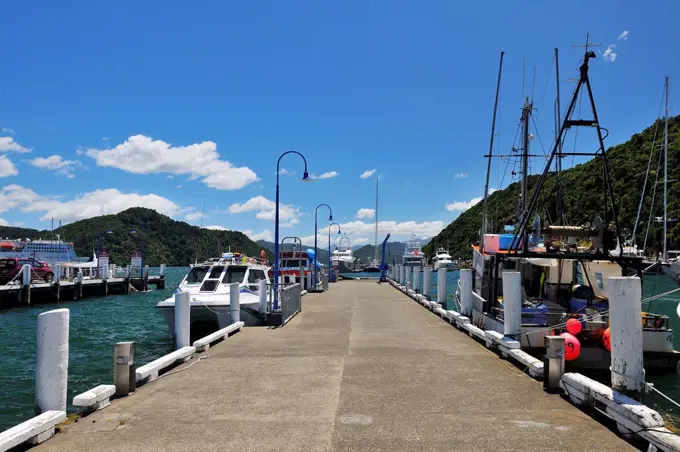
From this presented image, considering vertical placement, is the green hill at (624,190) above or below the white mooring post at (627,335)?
above

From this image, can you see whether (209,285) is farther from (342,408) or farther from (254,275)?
(342,408)

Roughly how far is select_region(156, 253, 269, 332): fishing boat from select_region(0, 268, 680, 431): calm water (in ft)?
5.39

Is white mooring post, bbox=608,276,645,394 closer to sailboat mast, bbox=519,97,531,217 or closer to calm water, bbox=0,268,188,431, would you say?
calm water, bbox=0,268,188,431

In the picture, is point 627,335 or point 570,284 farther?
point 570,284

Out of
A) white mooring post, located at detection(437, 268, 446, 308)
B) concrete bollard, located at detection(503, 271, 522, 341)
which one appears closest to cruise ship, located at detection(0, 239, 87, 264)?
white mooring post, located at detection(437, 268, 446, 308)

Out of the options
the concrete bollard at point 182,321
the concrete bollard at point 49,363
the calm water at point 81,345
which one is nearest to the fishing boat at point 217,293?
the calm water at point 81,345

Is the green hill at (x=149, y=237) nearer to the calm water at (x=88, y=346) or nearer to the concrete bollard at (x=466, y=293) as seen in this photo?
the calm water at (x=88, y=346)

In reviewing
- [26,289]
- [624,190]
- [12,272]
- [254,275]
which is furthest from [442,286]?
[624,190]

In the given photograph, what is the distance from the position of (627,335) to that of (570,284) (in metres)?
11.2

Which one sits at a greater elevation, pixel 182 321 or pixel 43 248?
pixel 43 248

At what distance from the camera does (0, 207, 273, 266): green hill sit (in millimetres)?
124312

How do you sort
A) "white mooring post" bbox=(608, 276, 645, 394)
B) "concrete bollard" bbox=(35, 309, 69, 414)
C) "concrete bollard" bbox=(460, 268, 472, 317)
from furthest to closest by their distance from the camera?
1. "concrete bollard" bbox=(460, 268, 472, 317)
2. "white mooring post" bbox=(608, 276, 645, 394)
3. "concrete bollard" bbox=(35, 309, 69, 414)

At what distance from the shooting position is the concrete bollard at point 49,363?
5.80m

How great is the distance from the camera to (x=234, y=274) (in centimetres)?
1969
